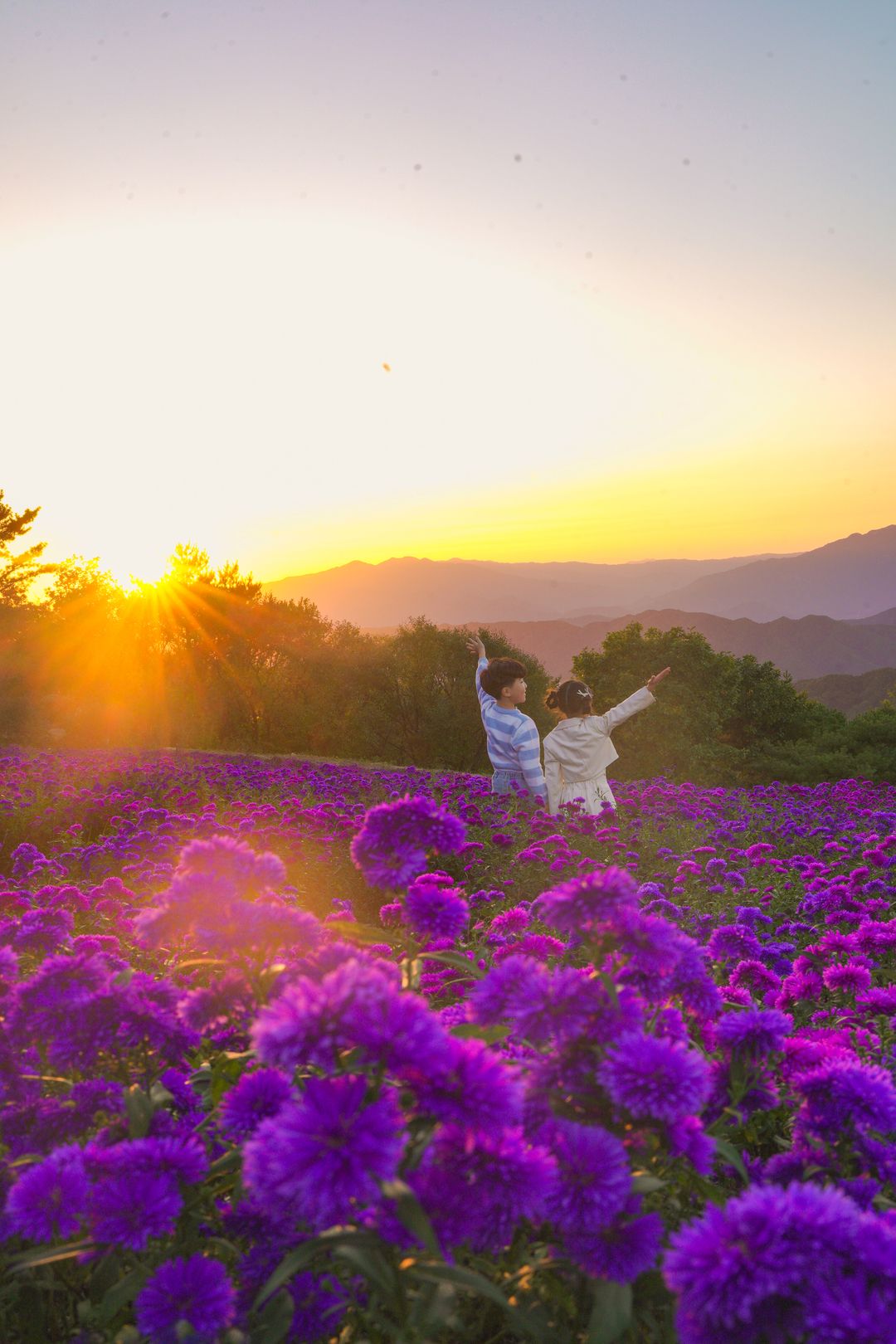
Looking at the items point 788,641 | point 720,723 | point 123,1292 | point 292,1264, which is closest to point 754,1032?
point 292,1264

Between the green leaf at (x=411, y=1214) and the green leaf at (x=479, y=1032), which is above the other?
the green leaf at (x=411, y=1214)

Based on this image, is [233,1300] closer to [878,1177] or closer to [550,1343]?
[550,1343]

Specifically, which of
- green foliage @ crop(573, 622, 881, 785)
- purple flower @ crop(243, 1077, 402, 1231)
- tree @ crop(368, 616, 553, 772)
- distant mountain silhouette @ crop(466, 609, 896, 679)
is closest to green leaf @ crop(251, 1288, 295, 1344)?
purple flower @ crop(243, 1077, 402, 1231)

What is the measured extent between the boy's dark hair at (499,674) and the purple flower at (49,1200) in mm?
6065

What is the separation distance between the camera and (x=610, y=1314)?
1.21m

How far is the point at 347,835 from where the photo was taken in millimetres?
7016

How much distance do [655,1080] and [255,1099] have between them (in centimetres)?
70

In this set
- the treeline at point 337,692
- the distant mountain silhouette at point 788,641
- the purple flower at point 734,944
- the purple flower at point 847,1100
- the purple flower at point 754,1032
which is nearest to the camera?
the purple flower at point 847,1100

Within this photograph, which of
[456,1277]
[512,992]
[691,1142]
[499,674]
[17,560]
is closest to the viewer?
[456,1277]

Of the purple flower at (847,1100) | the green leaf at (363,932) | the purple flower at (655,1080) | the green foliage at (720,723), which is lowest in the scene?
the green foliage at (720,723)

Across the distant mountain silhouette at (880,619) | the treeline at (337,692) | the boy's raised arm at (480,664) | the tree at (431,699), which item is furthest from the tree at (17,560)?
the distant mountain silhouette at (880,619)

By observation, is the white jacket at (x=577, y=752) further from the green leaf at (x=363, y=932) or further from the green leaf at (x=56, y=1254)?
the green leaf at (x=56, y=1254)

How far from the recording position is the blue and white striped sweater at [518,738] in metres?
7.52

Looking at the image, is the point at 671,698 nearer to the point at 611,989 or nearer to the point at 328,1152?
the point at 611,989
